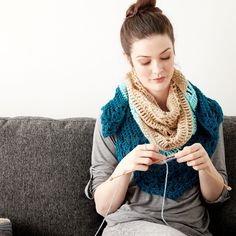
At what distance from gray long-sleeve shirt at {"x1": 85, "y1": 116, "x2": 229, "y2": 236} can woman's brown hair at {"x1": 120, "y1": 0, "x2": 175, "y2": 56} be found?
280mm

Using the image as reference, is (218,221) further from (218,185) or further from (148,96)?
(148,96)

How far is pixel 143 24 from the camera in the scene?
123 centimetres

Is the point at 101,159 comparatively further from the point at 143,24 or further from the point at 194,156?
the point at 143,24

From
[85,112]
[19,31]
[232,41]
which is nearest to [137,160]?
[85,112]

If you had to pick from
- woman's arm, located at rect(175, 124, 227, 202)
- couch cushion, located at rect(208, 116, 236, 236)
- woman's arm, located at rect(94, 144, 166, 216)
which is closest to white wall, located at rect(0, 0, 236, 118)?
couch cushion, located at rect(208, 116, 236, 236)

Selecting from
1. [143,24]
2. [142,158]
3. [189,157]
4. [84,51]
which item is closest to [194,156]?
[189,157]

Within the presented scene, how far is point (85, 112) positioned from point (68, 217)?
0.46 m

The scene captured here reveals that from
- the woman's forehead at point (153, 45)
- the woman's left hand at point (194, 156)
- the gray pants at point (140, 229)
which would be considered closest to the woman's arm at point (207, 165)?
the woman's left hand at point (194, 156)

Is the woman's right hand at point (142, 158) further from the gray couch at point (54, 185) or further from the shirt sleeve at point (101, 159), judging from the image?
the gray couch at point (54, 185)

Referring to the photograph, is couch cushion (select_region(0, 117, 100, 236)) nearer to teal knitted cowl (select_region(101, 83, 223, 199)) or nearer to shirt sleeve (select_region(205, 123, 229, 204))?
teal knitted cowl (select_region(101, 83, 223, 199))

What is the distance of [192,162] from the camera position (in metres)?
1.15

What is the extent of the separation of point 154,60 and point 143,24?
0.11 m

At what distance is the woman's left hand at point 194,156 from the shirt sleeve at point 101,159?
0.82 ft

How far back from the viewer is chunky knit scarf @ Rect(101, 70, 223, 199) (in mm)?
1260
